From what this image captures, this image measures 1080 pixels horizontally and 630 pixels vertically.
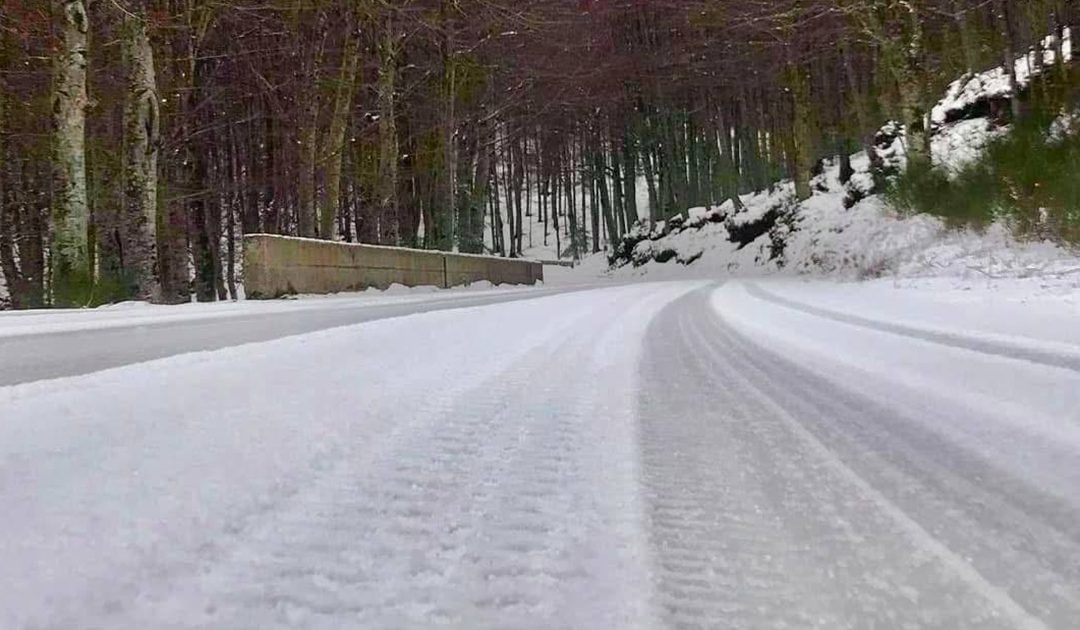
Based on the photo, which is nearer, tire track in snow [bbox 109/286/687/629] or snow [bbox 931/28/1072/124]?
tire track in snow [bbox 109/286/687/629]

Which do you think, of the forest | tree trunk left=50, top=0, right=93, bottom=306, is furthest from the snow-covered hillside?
tree trunk left=50, top=0, right=93, bottom=306

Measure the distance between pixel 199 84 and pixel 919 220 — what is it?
15.4 meters

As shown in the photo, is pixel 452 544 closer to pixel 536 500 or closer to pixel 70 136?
pixel 536 500

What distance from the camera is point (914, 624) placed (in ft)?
2.73

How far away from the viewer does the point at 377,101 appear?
62.9ft

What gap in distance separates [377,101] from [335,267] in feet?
30.1

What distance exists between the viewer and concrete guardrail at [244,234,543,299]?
956 centimetres

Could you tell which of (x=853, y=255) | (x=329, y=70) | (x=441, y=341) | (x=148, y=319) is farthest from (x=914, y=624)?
(x=329, y=70)

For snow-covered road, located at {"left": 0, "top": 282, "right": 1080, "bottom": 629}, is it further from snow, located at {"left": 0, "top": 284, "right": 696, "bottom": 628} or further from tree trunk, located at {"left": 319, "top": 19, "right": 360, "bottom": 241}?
tree trunk, located at {"left": 319, "top": 19, "right": 360, "bottom": 241}

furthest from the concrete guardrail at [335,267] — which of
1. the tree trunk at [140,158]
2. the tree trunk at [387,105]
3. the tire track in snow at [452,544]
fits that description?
the tire track in snow at [452,544]

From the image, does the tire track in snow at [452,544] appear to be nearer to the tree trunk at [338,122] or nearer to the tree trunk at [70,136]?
the tree trunk at [70,136]

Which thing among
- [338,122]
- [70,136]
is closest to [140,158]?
[70,136]

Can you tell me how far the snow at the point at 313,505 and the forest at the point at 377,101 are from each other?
7132 millimetres

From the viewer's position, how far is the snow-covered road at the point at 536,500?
837 millimetres
